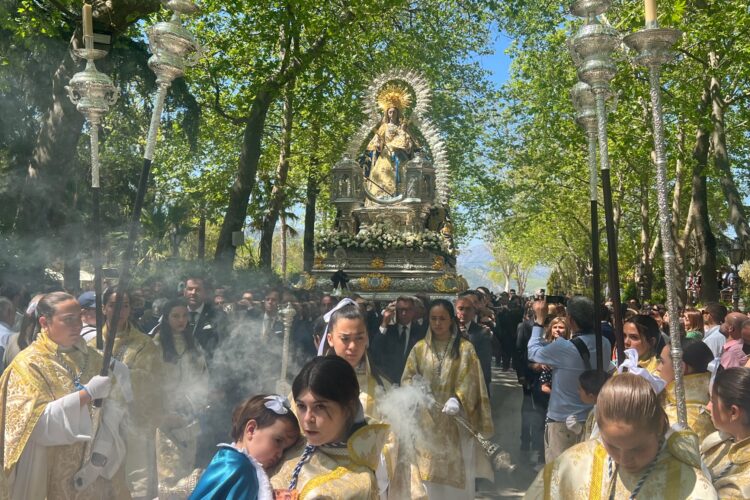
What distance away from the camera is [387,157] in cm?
1755

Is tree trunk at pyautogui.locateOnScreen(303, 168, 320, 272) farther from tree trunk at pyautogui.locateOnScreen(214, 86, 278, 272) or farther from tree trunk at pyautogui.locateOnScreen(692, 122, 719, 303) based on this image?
tree trunk at pyautogui.locateOnScreen(692, 122, 719, 303)

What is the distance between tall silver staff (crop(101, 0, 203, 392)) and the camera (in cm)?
440

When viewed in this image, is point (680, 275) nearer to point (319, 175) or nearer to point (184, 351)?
point (319, 175)

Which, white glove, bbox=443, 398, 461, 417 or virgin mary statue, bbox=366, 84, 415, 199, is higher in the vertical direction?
virgin mary statue, bbox=366, 84, 415, 199

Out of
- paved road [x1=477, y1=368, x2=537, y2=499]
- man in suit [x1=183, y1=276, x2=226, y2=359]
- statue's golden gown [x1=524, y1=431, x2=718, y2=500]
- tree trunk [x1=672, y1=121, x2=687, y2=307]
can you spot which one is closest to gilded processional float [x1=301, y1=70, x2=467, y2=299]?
paved road [x1=477, y1=368, x2=537, y2=499]

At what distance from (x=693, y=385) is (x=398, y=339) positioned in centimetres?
426

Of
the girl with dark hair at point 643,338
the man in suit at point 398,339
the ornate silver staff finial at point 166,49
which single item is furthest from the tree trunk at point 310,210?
the ornate silver staff finial at point 166,49

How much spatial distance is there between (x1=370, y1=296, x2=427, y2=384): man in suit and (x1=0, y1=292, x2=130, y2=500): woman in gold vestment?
3.75m

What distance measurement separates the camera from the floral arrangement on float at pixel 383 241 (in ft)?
51.4

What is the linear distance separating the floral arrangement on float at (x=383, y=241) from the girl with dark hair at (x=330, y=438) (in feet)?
41.7

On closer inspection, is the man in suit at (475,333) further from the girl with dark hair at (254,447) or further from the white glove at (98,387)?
the girl with dark hair at (254,447)

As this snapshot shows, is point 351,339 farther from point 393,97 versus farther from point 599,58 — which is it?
point 393,97

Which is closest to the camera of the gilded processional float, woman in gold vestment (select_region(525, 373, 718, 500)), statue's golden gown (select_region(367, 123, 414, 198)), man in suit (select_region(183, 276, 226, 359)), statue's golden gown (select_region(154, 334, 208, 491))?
woman in gold vestment (select_region(525, 373, 718, 500))

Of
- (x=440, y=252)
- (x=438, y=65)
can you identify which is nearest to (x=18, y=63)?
(x=440, y=252)
